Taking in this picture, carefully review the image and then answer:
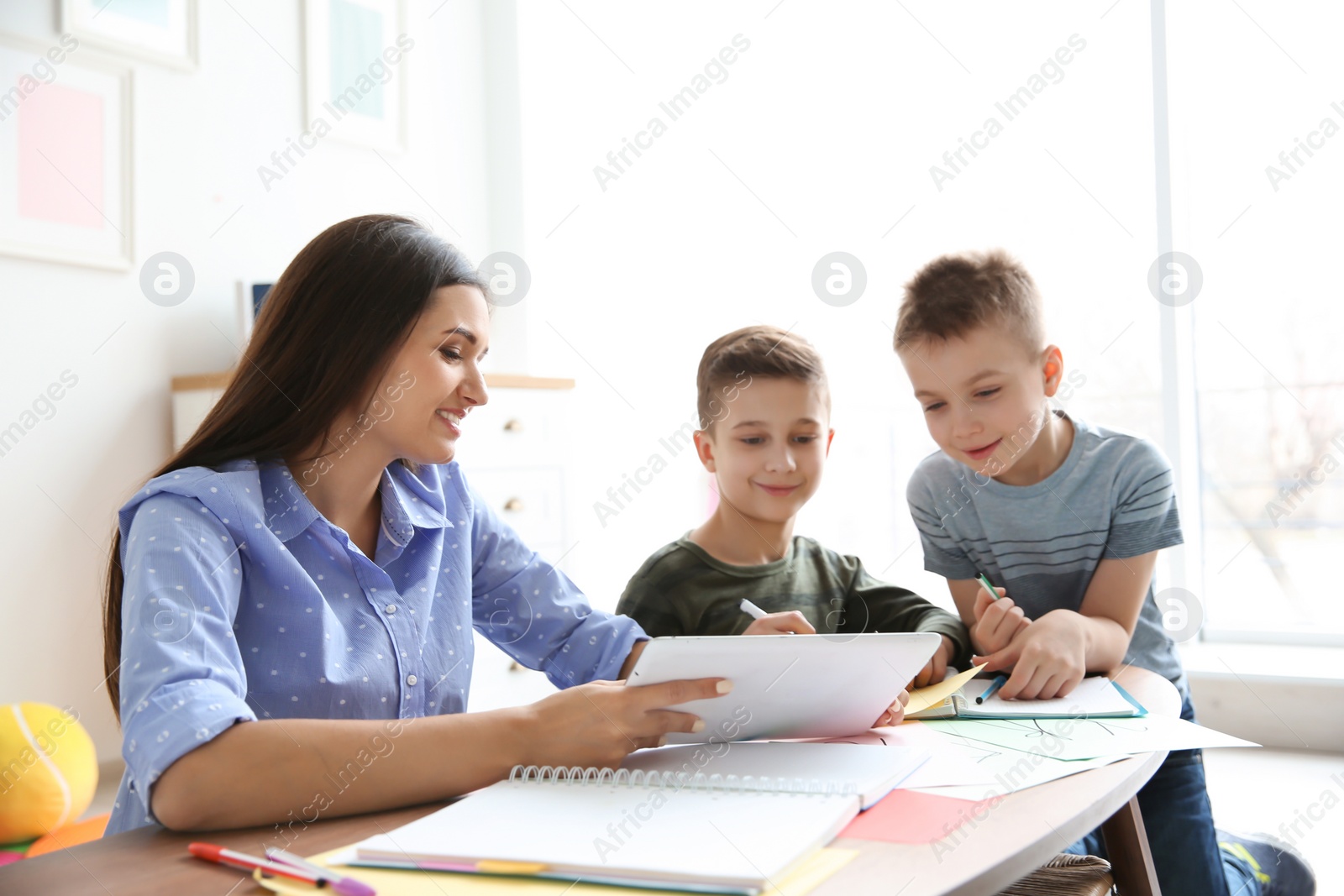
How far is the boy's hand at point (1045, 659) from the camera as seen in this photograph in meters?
1.01

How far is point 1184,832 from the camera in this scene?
1.25 meters

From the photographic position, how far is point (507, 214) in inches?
143

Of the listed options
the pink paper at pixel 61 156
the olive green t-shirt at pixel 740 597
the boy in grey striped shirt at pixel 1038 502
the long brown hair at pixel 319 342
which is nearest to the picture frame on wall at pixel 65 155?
the pink paper at pixel 61 156

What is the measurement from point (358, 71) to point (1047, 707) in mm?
2903

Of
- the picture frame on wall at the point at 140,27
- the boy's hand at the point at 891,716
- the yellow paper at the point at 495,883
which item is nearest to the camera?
the yellow paper at the point at 495,883

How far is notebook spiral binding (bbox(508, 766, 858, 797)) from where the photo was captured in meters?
0.68

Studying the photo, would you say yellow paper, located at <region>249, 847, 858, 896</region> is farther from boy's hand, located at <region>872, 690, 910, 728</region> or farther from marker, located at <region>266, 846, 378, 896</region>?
boy's hand, located at <region>872, 690, 910, 728</region>

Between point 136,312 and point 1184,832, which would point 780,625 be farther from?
point 136,312

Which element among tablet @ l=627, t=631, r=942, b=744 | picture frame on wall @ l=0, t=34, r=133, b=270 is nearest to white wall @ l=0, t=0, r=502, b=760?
picture frame on wall @ l=0, t=34, r=133, b=270

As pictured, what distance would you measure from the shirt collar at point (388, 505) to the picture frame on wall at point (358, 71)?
2.26m

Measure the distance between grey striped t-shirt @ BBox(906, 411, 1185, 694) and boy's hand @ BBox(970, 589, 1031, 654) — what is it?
0.86ft

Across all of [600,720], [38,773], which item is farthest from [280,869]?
[38,773]

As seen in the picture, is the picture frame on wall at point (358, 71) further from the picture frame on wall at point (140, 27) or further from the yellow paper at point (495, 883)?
the yellow paper at point (495, 883)

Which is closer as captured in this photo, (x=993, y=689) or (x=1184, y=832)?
(x=993, y=689)
